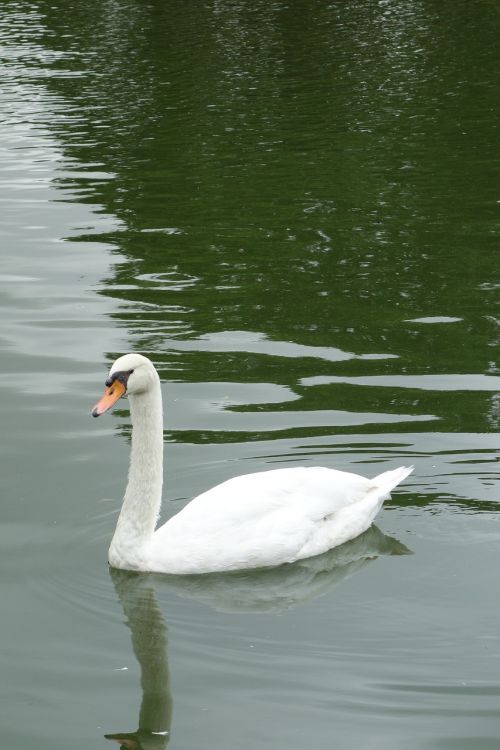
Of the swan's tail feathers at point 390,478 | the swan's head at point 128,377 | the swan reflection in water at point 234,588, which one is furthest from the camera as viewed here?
the swan's tail feathers at point 390,478

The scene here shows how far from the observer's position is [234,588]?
7.76 metres

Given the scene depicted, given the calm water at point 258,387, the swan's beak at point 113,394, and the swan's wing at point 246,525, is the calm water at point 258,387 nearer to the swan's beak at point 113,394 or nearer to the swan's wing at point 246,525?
the swan's wing at point 246,525

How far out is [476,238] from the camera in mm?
15367

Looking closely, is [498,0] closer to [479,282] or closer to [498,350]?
[479,282]

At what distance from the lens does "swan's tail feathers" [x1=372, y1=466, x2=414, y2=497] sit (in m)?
8.25

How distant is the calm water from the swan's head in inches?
39.2

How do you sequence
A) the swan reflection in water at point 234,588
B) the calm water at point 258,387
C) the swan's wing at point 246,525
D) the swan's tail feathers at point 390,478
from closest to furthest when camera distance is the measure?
1. the calm water at point 258,387
2. the swan reflection in water at point 234,588
3. the swan's wing at point 246,525
4. the swan's tail feathers at point 390,478

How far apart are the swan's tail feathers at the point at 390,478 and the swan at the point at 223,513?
0.02 meters

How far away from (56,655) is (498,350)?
18.2ft

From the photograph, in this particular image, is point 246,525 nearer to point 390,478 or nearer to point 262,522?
point 262,522

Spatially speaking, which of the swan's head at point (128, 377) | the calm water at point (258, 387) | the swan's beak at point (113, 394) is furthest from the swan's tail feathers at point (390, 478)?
the swan's beak at point (113, 394)

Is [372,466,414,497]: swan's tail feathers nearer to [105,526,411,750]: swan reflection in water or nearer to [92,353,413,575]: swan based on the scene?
[92,353,413,575]: swan

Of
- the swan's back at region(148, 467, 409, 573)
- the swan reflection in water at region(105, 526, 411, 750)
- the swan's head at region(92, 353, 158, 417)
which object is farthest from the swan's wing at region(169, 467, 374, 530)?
the swan's head at region(92, 353, 158, 417)

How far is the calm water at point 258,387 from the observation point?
6781mm
